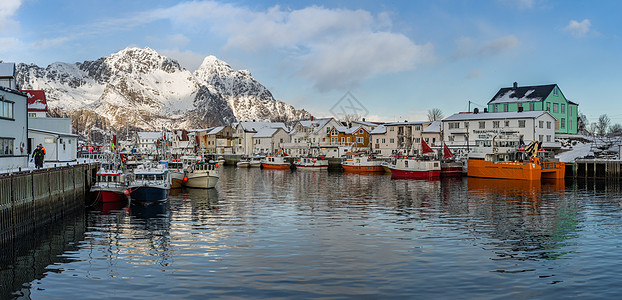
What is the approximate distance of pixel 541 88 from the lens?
10869 cm

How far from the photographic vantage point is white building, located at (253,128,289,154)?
157 metres

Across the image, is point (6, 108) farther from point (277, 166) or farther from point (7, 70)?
point (277, 166)

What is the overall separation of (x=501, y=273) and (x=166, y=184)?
32327mm

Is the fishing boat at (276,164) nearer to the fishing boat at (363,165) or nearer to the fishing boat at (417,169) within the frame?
the fishing boat at (363,165)

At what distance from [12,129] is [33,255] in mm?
17924

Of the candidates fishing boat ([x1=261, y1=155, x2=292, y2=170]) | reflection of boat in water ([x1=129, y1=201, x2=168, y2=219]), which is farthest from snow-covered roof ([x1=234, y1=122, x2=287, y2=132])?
reflection of boat in water ([x1=129, y1=201, x2=168, y2=219])

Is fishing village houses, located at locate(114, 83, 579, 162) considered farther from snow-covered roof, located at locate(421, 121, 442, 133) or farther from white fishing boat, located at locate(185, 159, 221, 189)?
white fishing boat, located at locate(185, 159, 221, 189)

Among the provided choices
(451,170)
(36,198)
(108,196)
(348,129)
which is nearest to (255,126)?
(348,129)

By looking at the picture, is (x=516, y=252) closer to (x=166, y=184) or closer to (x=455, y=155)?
(x=166, y=184)

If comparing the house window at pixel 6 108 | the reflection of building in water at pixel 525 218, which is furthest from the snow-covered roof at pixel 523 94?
the house window at pixel 6 108

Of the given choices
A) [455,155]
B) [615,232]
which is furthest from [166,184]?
[455,155]

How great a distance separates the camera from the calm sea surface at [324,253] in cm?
1844

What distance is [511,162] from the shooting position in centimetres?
7475

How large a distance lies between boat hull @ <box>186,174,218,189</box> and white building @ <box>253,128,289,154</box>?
94457mm
